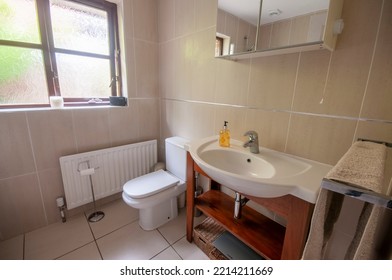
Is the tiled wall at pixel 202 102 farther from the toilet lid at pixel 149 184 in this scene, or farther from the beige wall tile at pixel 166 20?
the toilet lid at pixel 149 184

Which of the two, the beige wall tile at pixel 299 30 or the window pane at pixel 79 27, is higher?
the window pane at pixel 79 27

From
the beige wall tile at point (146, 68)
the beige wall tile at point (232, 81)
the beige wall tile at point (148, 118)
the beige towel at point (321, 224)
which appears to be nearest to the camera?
the beige towel at point (321, 224)

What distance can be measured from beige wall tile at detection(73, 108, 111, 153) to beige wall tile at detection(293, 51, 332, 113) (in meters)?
1.58

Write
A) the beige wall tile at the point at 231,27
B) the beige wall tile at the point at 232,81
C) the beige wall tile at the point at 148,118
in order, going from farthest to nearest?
the beige wall tile at the point at 148,118 → the beige wall tile at the point at 232,81 → the beige wall tile at the point at 231,27

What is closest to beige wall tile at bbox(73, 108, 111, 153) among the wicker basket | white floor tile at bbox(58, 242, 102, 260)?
white floor tile at bbox(58, 242, 102, 260)

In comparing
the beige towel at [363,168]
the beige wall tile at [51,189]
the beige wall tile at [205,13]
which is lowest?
the beige wall tile at [51,189]

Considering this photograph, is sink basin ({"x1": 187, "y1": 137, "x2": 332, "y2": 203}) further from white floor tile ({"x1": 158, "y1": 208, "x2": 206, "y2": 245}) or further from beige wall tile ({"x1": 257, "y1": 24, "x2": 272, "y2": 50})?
white floor tile ({"x1": 158, "y1": 208, "x2": 206, "y2": 245})

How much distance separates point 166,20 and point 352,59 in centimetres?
158

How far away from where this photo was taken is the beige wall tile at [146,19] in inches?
67.1

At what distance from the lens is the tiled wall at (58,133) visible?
1.35 metres

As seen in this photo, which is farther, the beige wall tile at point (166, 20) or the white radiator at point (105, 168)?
the beige wall tile at point (166, 20)

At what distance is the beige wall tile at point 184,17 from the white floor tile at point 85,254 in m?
1.89

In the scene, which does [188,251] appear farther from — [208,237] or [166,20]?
[166,20]

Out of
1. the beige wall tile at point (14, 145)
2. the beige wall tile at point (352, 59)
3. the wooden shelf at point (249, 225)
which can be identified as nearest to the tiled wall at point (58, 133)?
the beige wall tile at point (14, 145)
